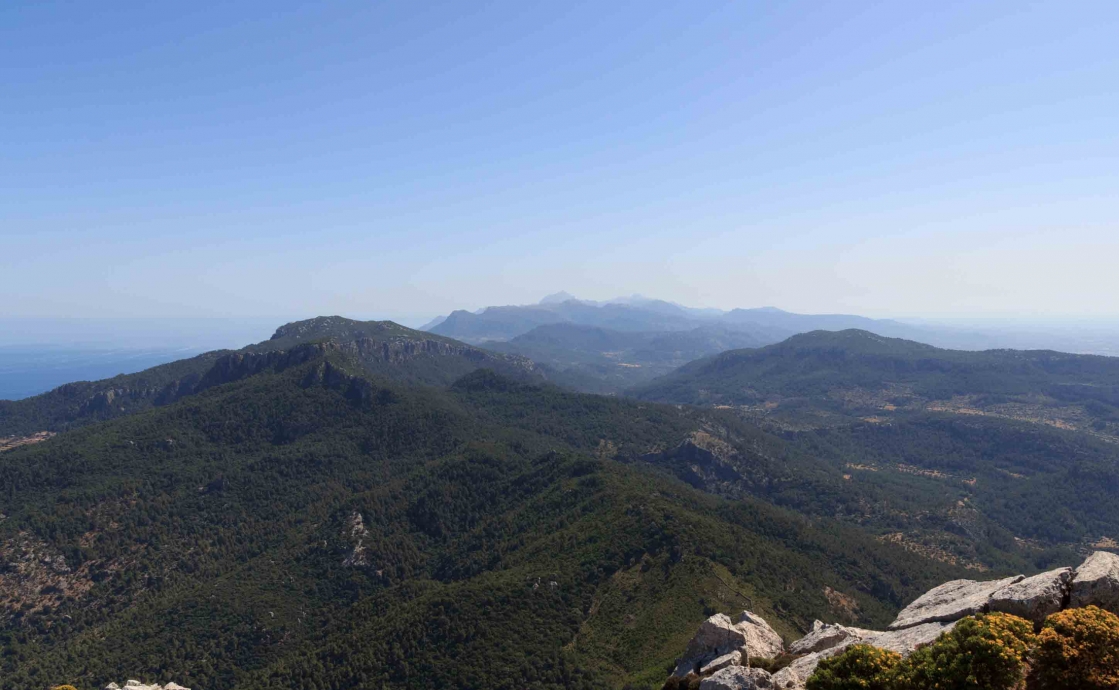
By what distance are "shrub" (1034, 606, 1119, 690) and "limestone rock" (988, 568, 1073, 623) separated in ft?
19.9

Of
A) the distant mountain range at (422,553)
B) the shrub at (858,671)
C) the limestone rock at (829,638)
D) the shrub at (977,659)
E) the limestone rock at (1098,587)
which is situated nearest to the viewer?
the shrub at (977,659)

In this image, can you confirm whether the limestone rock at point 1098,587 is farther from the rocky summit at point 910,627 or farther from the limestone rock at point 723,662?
the limestone rock at point 723,662

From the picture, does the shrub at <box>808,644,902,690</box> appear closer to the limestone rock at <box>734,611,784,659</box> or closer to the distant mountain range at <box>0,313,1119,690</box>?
the limestone rock at <box>734,611,784,659</box>

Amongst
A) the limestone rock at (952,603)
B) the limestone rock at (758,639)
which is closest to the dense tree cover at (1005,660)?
the limestone rock at (952,603)

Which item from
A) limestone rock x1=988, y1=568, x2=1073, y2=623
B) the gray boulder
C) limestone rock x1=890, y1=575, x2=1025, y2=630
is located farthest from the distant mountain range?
limestone rock x1=988, y1=568, x2=1073, y2=623

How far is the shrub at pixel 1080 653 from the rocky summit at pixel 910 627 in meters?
6.47

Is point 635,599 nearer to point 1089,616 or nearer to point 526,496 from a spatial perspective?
point 526,496

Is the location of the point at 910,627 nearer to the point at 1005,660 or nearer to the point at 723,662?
the point at 723,662

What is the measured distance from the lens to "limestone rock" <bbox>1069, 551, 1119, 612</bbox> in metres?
29.4

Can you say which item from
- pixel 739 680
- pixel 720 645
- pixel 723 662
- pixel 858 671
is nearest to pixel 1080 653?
pixel 858 671

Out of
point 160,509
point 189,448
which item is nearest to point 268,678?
point 160,509

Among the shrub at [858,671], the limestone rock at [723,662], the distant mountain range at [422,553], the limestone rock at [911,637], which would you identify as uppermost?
the shrub at [858,671]

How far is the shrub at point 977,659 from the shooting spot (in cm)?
2517

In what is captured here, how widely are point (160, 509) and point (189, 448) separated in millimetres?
35693
